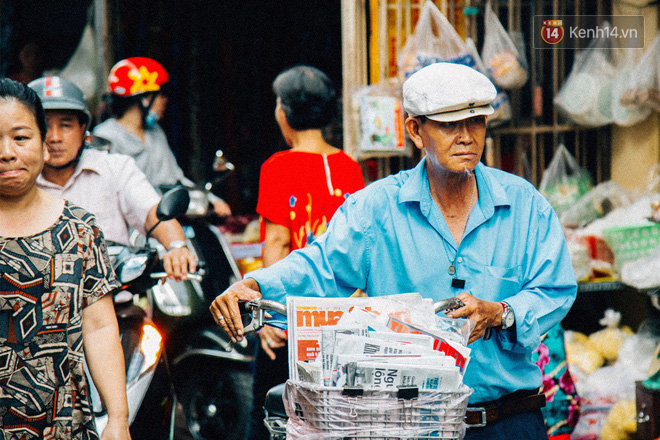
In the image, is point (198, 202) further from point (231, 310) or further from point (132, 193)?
point (231, 310)

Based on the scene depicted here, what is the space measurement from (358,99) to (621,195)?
185 centimetres

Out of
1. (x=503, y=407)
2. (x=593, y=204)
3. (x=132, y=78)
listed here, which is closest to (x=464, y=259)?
(x=503, y=407)

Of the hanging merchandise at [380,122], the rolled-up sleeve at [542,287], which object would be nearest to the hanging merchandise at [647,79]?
the hanging merchandise at [380,122]

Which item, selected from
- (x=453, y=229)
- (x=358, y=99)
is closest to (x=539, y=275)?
(x=453, y=229)

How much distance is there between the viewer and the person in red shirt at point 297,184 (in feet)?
13.0

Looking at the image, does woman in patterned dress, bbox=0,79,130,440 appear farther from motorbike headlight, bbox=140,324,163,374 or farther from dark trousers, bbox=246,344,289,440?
dark trousers, bbox=246,344,289,440

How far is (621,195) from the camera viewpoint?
17.7ft

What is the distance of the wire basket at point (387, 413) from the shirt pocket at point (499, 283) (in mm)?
607

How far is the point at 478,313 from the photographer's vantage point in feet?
7.30

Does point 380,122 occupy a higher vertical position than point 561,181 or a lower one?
higher

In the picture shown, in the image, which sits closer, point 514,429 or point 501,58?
point 514,429

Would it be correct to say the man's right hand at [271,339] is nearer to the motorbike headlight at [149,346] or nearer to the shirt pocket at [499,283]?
the motorbike headlight at [149,346]

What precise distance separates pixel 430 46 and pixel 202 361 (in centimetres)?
239

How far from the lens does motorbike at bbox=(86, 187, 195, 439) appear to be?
139 inches
